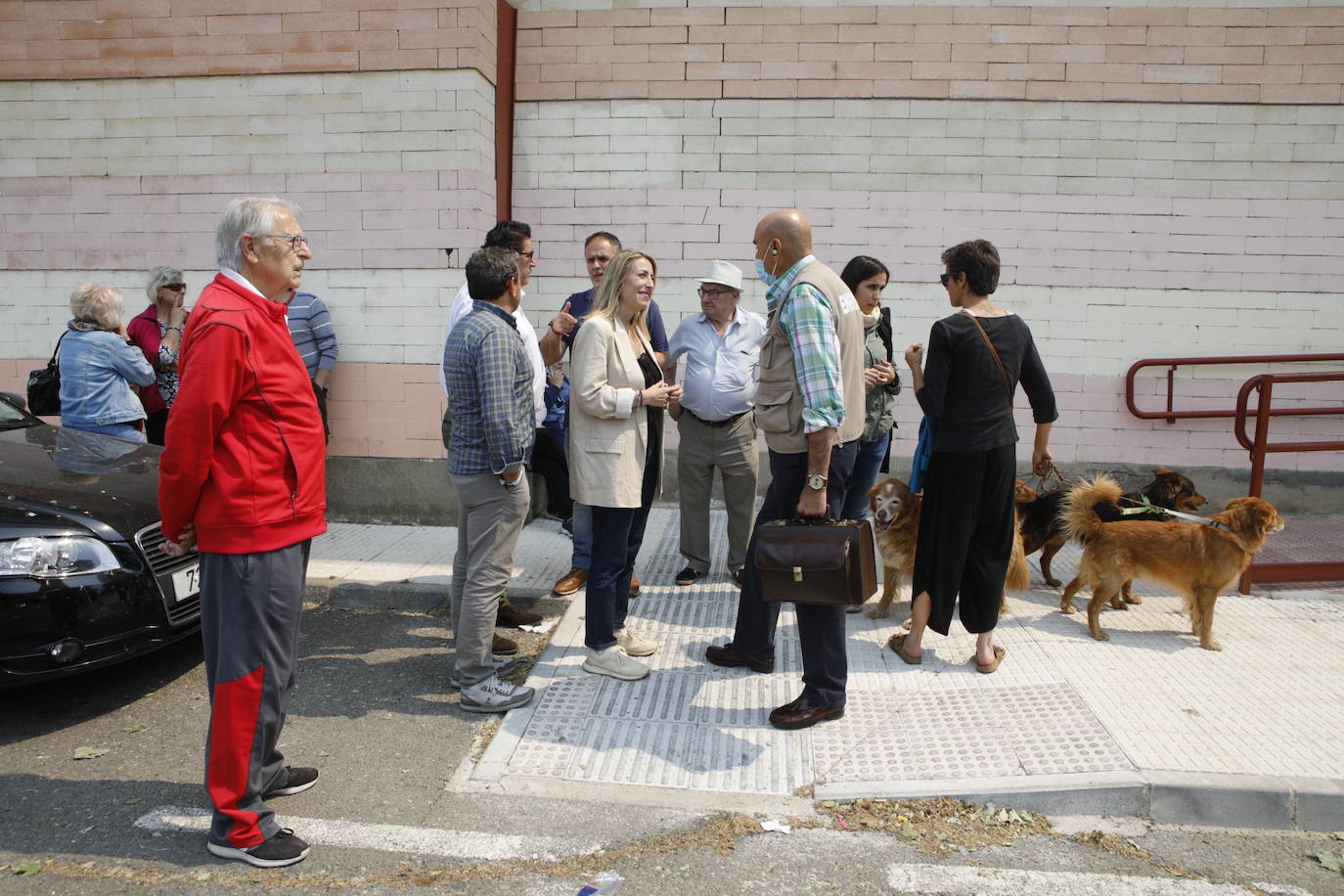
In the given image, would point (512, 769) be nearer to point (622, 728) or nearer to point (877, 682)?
point (622, 728)

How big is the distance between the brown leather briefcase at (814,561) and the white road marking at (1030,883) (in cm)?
100

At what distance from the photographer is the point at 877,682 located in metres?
4.18

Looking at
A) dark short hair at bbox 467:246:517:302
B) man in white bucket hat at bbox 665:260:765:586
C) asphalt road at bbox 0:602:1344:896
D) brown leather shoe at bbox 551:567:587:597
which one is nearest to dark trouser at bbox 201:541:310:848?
asphalt road at bbox 0:602:1344:896

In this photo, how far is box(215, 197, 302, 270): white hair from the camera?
287 cm

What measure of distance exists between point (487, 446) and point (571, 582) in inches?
67.2

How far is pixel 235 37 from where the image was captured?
6.73m

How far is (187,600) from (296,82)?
441cm

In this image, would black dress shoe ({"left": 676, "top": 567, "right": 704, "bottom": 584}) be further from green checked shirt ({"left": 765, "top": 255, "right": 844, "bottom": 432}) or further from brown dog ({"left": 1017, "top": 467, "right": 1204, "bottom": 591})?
green checked shirt ({"left": 765, "top": 255, "right": 844, "bottom": 432})

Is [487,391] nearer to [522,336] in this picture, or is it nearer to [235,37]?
[522,336]

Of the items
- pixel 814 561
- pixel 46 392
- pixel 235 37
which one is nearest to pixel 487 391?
pixel 814 561

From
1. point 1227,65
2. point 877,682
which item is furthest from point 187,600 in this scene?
point 1227,65

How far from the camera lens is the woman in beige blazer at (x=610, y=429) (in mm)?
4047

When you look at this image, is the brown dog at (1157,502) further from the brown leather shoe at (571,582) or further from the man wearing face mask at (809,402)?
the brown leather shoe at (571,582)

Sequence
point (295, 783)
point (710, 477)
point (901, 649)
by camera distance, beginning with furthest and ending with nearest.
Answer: point (710, 477)
point (901, 649)
point (295, 783)
